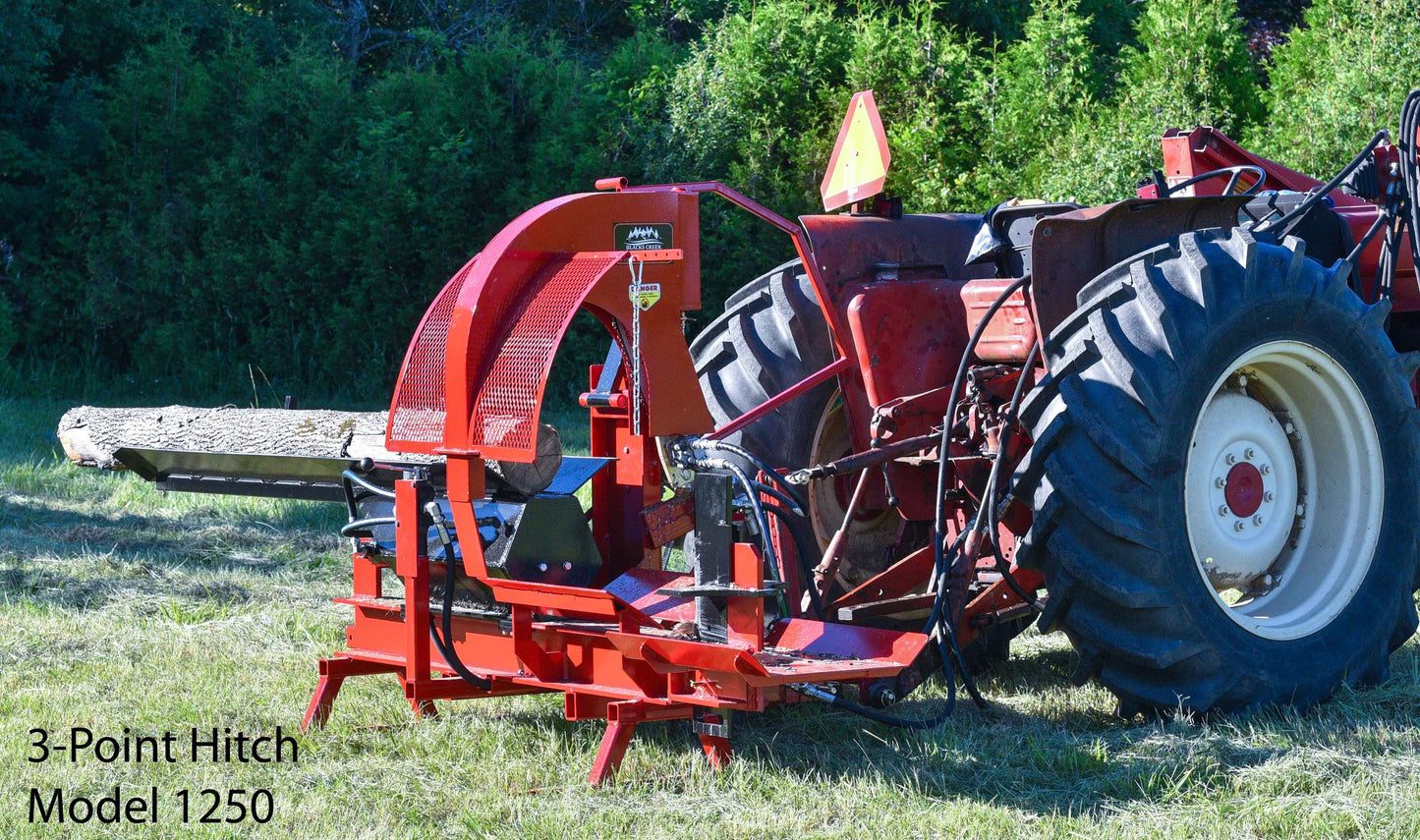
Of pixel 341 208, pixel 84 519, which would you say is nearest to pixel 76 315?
pixel 341 208

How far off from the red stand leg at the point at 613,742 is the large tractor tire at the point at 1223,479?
1062mm

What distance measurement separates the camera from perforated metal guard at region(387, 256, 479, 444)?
3.62 metres

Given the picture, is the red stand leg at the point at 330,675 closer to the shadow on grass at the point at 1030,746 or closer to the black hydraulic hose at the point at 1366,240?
the shadow on grass at the point at 1030,746

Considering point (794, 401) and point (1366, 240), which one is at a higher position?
point (1366, 240)

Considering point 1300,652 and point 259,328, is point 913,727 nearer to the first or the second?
point 1300,652

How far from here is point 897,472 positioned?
439cm

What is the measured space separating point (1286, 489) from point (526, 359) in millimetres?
2245

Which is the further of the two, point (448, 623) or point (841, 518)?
point (841, 518)

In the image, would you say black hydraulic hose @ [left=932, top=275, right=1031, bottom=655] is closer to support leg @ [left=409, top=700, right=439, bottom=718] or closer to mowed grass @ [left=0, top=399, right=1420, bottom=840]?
mowed grass @ [left=0, top=399, right=1420, bottom=840]

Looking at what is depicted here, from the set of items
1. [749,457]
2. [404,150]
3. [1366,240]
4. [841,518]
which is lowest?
[841,518]

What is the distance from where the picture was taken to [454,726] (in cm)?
394

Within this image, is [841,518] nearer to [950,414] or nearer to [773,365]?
[773,365]

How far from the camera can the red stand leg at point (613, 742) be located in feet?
11.3

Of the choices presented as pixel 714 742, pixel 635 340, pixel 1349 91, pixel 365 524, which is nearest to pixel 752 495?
pixel 635 340
